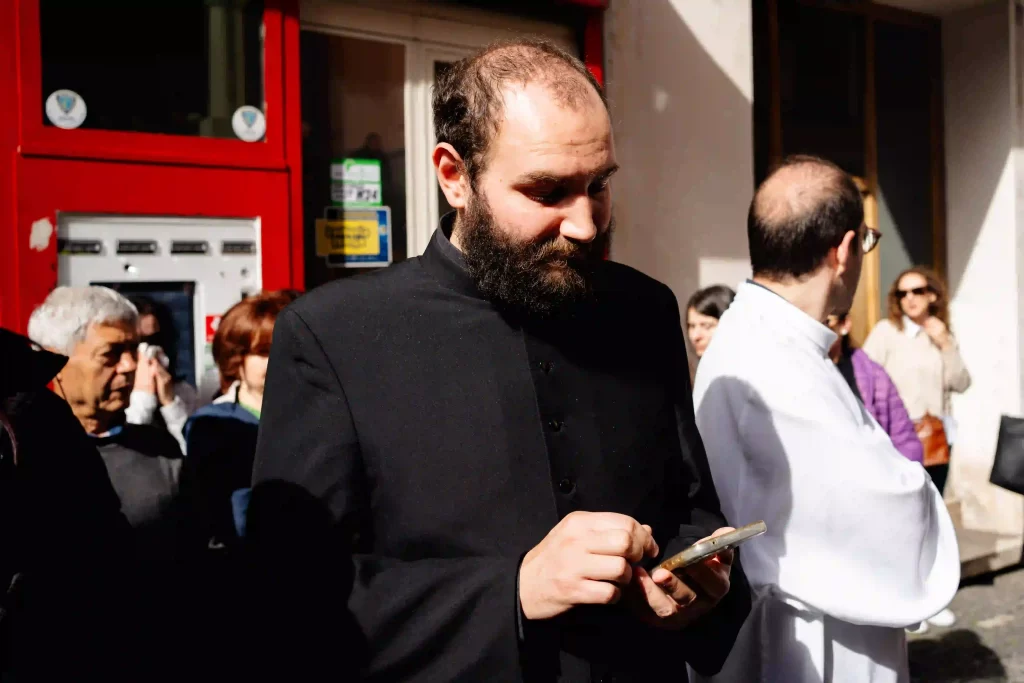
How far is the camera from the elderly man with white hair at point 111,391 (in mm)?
2676

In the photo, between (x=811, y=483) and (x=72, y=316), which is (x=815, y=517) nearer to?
(x=811, y=483)

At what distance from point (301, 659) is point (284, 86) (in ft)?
10.3

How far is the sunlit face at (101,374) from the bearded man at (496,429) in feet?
4.60

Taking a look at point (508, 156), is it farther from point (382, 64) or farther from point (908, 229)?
point (908, 229)

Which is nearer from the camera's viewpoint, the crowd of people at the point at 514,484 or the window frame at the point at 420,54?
the crowd of people at the point at 514,484

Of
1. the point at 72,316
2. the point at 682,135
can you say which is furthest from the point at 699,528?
the point at 682,135

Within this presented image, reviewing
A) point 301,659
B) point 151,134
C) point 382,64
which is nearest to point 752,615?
point 301,659

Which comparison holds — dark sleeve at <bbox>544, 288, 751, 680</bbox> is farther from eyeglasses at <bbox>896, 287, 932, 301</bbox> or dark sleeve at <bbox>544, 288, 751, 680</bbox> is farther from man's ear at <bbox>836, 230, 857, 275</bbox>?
eyeglasses at <bbox>896, 287, 932, 301</bbox>

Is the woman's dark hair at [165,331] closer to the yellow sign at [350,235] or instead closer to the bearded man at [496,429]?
the yellow sign at [350,235]

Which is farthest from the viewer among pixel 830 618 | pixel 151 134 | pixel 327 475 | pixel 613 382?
pixel 151 134

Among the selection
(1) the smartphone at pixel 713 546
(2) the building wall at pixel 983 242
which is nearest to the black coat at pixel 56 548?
(1) the smartphone at pixel 713 546

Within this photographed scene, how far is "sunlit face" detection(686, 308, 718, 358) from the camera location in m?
4.52

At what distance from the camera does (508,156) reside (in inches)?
61.1

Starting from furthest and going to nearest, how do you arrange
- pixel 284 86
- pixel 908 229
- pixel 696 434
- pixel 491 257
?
pixel 908 229 → pixel 284 86 → pixel 696 434 → pixel 491 257
